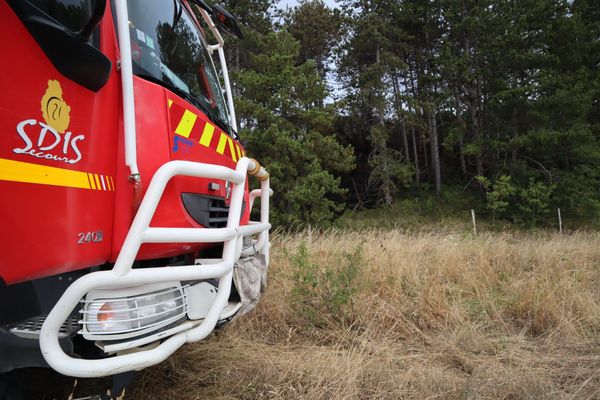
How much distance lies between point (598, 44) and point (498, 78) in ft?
16.7

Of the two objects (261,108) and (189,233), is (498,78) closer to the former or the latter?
(261,108)

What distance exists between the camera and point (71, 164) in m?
1.45

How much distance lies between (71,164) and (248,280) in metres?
1.20

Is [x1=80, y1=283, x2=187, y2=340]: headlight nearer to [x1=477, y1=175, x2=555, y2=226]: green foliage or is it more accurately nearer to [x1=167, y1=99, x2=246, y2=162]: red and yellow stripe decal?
[x1=167, y1=99, x2=246, y2=162]: red and yellow stripe decal

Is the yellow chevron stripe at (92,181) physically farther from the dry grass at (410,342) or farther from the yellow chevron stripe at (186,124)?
the dry grass at (410,342)

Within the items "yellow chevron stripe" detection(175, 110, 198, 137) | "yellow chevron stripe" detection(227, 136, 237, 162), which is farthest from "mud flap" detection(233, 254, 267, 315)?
"yellow chevron stripe" detection(175, 110, 198, 137)

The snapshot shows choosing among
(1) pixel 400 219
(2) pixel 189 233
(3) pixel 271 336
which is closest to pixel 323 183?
(1) pixel 400 219

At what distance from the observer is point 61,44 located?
1386 mm

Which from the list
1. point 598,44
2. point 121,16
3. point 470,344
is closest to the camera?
point 121,16

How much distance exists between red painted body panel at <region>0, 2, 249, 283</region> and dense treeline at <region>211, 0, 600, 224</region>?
1332 centimetres

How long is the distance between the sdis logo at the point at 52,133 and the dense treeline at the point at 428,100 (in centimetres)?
1363

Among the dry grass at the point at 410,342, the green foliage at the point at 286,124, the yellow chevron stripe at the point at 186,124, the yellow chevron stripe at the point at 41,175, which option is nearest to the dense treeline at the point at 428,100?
the green foliage at the point at 286,124

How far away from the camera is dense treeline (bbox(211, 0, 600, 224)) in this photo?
16.2m

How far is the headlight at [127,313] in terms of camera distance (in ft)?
4.89
